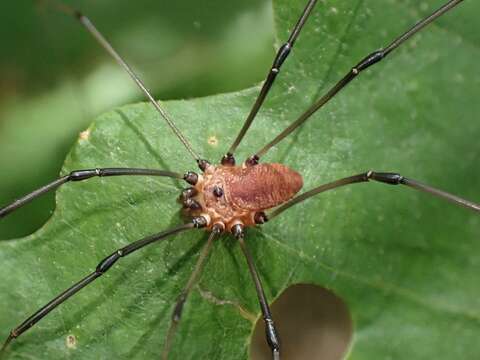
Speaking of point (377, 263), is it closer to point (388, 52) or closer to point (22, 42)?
point (388, 52)

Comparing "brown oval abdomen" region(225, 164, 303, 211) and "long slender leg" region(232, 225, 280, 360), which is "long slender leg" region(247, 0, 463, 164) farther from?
"long slender leg" region(232, 225, 280, 360)

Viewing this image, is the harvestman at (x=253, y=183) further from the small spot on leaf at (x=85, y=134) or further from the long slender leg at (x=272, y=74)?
the small spot on leaf at (x=85, y=134)

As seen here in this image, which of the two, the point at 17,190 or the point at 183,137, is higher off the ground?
the point at 183,137

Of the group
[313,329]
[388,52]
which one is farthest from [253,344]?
[388,52]

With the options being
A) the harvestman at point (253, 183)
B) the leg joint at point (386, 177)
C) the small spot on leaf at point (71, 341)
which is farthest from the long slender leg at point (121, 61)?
the small spot on leaf at point (71, 341)

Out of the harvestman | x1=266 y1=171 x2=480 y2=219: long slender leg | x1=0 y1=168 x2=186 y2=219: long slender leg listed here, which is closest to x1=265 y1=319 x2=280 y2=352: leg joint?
the harvestman

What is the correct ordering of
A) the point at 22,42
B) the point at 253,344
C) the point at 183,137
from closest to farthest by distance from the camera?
the point at 183,137 < the point at 22,42 < the point at 253,344
